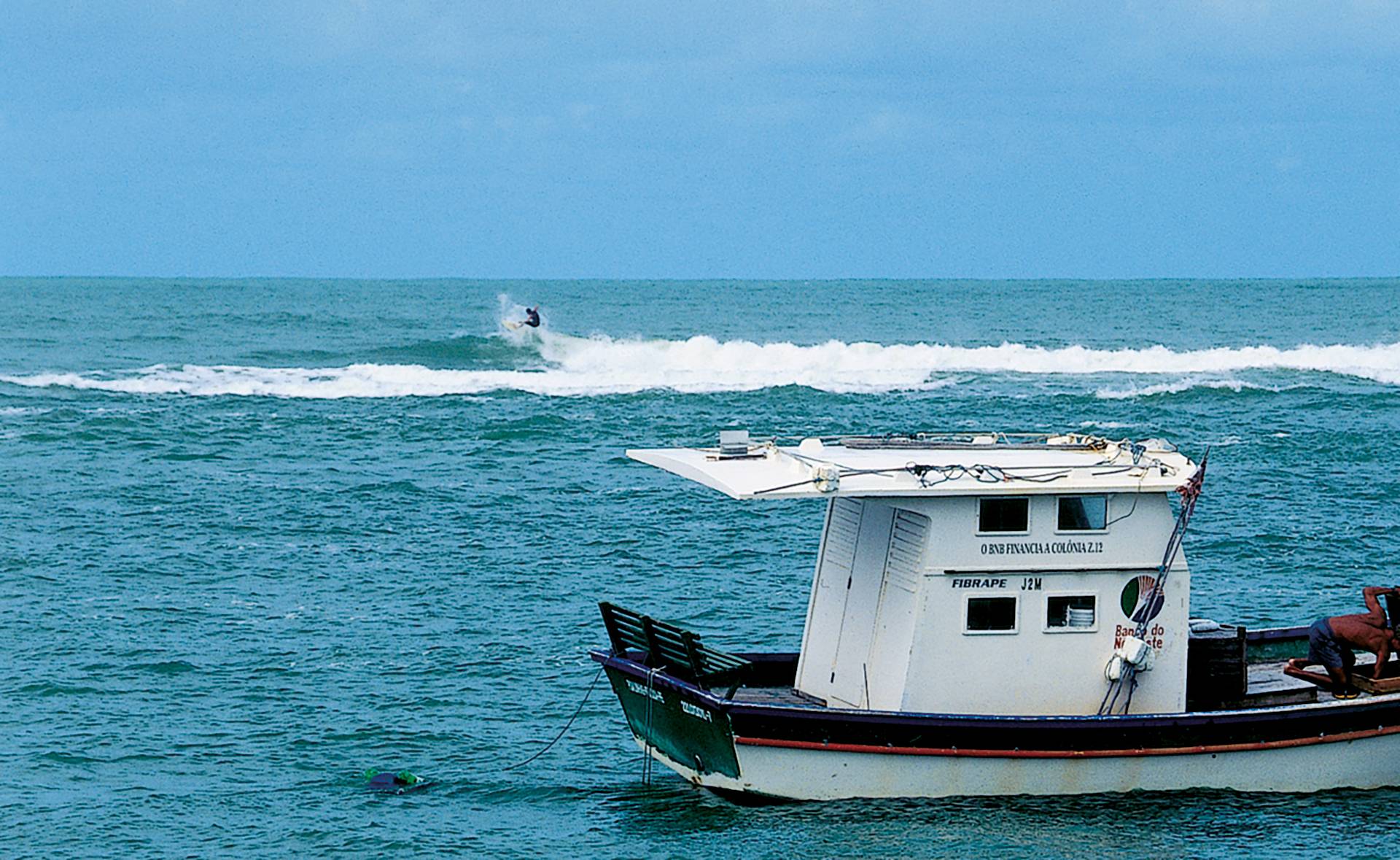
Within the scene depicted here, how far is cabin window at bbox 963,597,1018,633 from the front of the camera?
17844 mm

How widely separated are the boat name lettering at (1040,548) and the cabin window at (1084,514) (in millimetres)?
147

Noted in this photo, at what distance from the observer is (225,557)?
31734 mm

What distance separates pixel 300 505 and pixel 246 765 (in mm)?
17721

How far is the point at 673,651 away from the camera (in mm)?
18438

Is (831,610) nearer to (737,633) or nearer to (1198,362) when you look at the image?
(737,633)

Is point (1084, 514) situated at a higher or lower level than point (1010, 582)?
higher

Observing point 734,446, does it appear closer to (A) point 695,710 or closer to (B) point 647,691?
(B) point 647,691

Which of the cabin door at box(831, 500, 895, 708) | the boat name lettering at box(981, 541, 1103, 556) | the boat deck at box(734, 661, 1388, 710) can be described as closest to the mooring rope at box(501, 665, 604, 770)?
the boat deck at box(734, 661, 1388, 710)

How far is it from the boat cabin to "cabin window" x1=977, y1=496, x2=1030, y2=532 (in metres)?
0.01

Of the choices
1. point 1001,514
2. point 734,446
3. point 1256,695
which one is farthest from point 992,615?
point 1256,695

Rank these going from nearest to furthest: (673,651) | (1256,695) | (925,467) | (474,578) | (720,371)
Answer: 1. (925,467)
2. (673,651)
3. (1256,695)
4. (474,578)
5. (720,371)

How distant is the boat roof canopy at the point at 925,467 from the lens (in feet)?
57.5

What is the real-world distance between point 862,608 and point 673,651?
2.02 m

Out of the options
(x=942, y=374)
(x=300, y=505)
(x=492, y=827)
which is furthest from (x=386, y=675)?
(x=942, y=374)
